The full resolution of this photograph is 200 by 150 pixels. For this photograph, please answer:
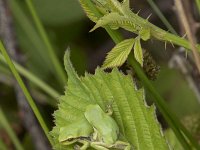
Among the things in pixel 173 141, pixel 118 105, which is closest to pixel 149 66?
pixel 118 105

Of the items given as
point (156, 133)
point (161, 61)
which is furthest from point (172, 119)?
point (161, 61)

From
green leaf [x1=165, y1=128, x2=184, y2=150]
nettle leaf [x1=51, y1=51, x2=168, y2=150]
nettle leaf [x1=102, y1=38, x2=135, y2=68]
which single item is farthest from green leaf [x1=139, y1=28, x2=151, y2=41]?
green leaf [x1=165, y1=128, x2=184, y2=150]

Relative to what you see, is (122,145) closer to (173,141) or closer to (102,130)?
(102,130)

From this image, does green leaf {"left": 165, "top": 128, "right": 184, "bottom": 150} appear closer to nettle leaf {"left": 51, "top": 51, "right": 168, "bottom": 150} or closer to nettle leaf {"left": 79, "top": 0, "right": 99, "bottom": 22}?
nettle leaf {"left": 51, "top": 51, "right": 168, "bottom": 150}

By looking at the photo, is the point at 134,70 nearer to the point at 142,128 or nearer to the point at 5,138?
the point at 142,128

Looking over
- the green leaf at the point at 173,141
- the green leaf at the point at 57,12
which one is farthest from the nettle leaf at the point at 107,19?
the green leaf at the point at 57,12

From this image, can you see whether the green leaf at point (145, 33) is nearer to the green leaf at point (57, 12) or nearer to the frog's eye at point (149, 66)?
the frog's eye at point (149, 66)
